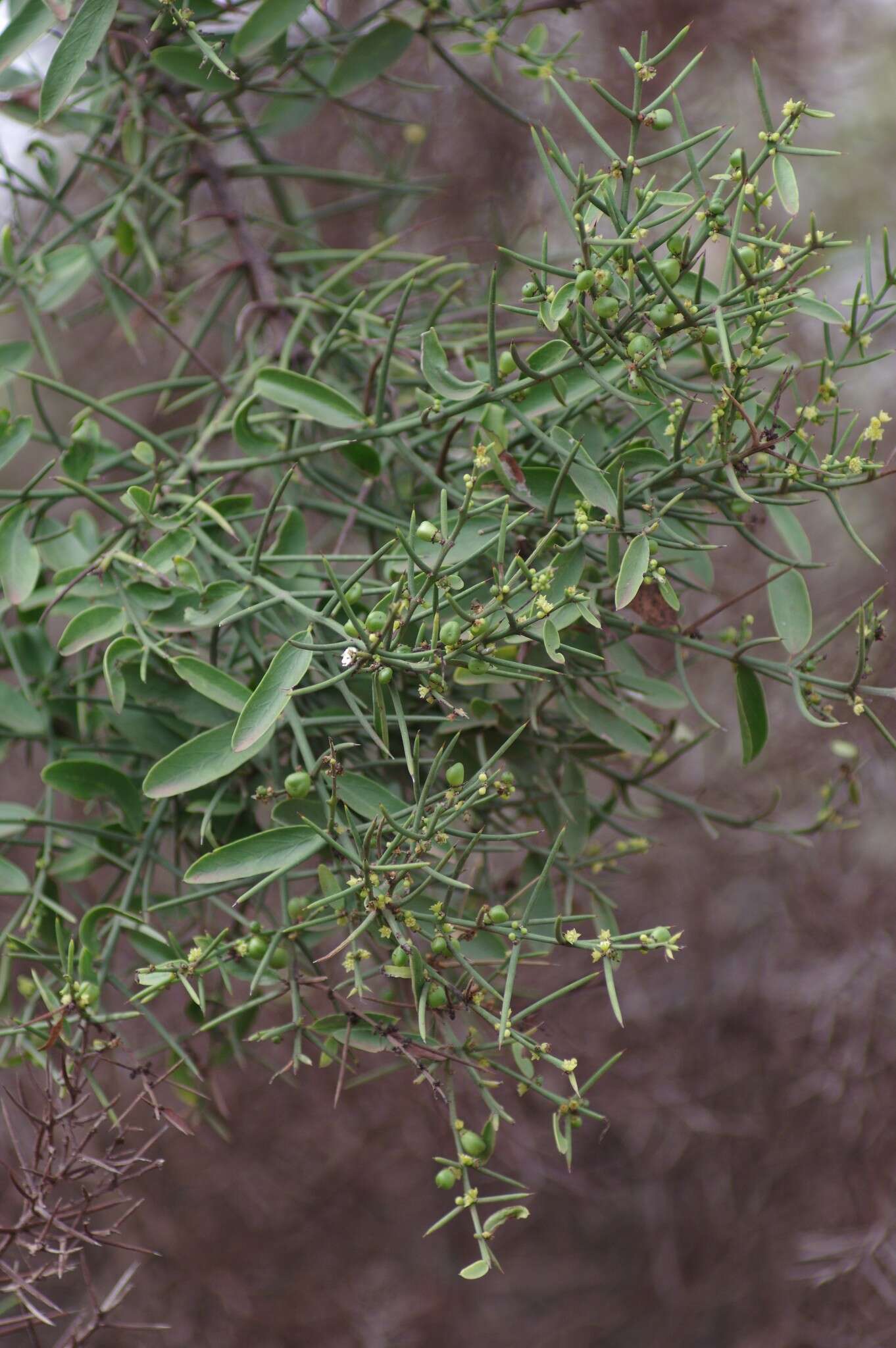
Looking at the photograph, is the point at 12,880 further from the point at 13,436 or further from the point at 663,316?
the point at 663,316

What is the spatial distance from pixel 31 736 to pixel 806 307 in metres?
0.35

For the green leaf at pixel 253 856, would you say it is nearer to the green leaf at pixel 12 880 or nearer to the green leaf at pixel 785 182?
the green leaf at pixel 12 880

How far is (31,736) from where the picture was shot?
1.49 feet

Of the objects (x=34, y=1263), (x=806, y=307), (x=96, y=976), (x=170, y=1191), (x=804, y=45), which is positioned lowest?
(x=170, y=1191)

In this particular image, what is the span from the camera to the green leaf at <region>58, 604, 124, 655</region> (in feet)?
1.24

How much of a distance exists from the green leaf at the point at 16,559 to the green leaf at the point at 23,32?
158 millimetres

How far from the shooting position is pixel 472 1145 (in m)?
0.32

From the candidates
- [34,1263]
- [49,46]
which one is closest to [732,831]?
[34,1263]

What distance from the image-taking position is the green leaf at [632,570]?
32 centimetres

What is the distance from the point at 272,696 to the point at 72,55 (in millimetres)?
227

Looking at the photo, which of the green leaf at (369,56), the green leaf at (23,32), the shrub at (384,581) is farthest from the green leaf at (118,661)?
the green leaf at (369,56)

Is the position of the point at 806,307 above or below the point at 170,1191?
above

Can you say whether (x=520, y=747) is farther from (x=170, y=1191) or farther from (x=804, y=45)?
(x=804, y=45)

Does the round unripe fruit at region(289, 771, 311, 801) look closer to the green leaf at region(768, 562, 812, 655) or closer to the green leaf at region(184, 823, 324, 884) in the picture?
the green leaf at region(184, 823, 324, 884)
